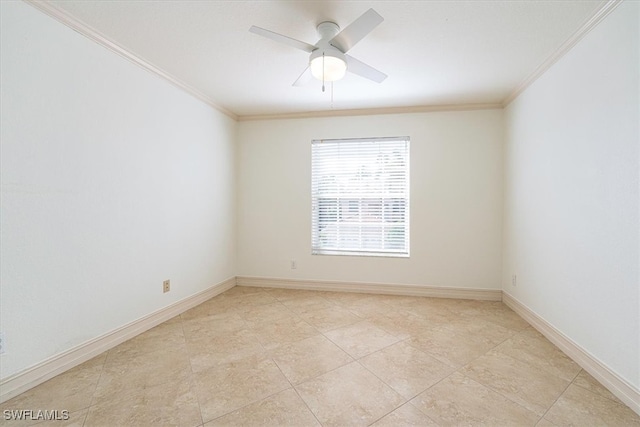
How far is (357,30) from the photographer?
5.72 feet

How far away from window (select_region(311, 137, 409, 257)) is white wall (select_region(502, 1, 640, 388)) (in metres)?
1.35

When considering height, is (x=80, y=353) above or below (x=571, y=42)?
below

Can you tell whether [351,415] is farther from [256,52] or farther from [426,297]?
[256,52]

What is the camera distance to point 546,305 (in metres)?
2.46

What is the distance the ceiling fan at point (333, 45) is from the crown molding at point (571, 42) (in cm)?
141

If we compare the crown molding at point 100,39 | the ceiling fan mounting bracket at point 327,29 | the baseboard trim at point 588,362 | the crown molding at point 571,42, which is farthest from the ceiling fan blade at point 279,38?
the baseboard trim at point 588,362

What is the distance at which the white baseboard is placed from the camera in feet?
11.4

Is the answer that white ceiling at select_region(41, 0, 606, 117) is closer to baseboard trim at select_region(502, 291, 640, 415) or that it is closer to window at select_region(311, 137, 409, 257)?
window at select_region(311, 137, 409, 257)

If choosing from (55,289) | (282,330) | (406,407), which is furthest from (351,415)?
(55,289)

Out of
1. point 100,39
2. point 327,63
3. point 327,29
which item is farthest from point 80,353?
point 327,29

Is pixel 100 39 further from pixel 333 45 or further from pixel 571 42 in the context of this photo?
pixel 571 42

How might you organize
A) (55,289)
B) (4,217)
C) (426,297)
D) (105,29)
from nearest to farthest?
(4,217)
(55,289)
(105,29)
(426,297)

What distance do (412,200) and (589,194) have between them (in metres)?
1.81

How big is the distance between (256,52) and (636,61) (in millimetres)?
2473
